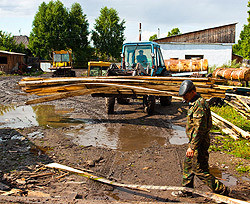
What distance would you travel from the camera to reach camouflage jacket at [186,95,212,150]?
355 centimetres

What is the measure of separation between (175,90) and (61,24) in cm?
4480

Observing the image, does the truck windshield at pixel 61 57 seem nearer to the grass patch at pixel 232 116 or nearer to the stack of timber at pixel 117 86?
the stack of timber at pixel 117 86

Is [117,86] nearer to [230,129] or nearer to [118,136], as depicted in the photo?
[118,136]

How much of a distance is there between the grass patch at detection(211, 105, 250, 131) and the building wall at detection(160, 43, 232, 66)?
51.2ft

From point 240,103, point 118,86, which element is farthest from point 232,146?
point 240,103

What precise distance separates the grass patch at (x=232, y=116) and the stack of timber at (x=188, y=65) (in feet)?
22.4

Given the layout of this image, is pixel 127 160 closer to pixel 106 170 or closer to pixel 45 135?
pixel 106 170

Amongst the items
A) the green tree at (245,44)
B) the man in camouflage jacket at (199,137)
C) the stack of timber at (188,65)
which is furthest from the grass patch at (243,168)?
the green tree at (245,44)

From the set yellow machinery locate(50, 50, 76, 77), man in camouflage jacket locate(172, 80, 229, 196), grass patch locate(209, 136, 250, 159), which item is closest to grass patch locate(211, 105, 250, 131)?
grass patch locate(209, 136, 250, 159)

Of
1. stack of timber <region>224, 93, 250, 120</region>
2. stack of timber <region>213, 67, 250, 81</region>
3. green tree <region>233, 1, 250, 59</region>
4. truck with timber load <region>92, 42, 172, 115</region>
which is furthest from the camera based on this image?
green tree <region>233, 1, 250, 59</region>

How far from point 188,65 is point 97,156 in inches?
503

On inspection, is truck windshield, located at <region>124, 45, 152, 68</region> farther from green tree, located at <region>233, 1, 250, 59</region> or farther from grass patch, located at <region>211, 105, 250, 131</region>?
green tree, located at <region>233, 1, 250, 59</region>

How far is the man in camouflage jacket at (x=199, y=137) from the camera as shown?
3557 mm

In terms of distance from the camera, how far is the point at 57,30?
46281 mm
